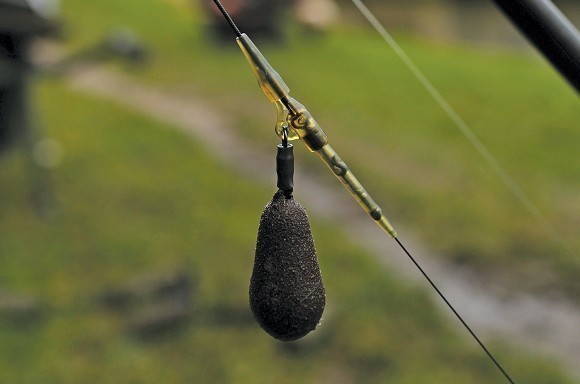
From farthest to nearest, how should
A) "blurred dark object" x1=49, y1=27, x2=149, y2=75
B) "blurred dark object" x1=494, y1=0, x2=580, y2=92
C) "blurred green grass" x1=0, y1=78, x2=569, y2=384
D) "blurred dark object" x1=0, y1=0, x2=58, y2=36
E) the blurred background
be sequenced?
"blurred dark object" x1=0, y1=0, x2=58, y2=36 < "blurred dark object" x1=49, y1=27, x2=149, y2=75 < the blurred background < "blurred green grass" x1=0, y1=78, x2=569, y2=384 < "blurred dark object" x1=494, y1=0, x2=580, y2=92

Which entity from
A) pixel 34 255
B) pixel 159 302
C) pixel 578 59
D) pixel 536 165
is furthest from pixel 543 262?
pixel 578 59

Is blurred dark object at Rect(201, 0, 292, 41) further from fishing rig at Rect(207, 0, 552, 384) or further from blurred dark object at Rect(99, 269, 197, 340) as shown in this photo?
fishing rig at Rect(207, 0, 552, 384)

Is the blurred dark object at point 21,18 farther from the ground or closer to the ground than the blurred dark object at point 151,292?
farther from the ground

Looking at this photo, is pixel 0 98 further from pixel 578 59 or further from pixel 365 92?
pixel 578 59

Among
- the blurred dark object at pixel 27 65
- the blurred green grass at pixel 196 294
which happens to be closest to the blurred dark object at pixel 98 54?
the blurred dark object at pixel 27 65

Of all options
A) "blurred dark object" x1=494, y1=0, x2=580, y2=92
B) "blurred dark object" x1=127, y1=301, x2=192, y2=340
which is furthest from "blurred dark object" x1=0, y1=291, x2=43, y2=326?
"blurred dark object" x1=494, y1=0, x2=580, y2=92

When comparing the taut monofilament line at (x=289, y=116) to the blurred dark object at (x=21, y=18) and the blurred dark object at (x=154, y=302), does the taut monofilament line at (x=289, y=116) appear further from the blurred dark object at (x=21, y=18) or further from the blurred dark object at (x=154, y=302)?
the blurred dark object at (x=21, y=18)
